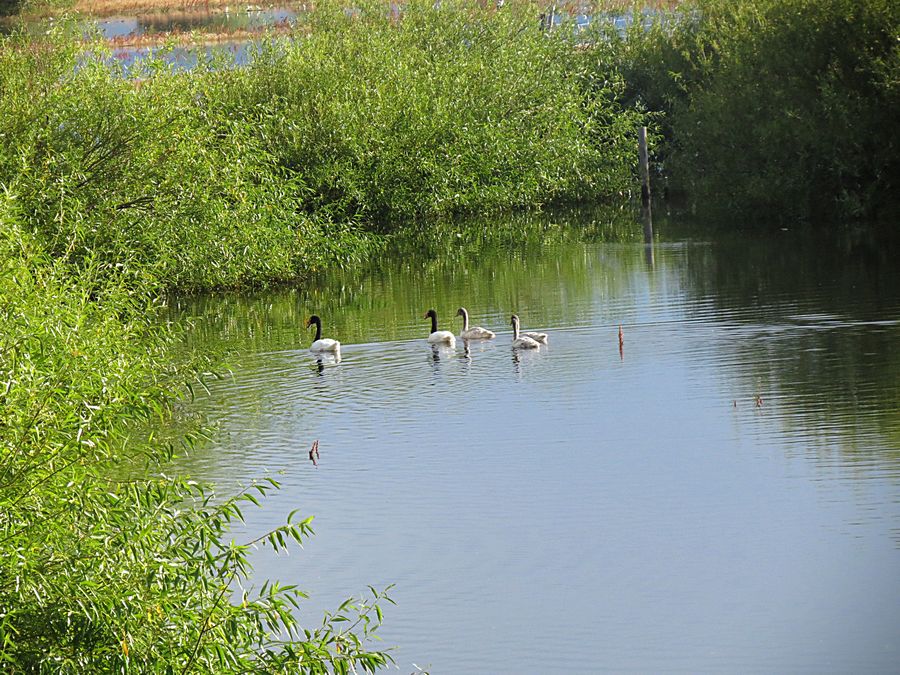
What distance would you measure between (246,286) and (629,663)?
69.5 feet

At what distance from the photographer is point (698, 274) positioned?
30.0m

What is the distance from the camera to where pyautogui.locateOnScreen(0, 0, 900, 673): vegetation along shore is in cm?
888

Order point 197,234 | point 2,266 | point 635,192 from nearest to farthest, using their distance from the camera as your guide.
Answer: point 2,266 < point 197,234 < point 635,192

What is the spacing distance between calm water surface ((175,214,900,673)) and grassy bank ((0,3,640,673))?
3.20 ft

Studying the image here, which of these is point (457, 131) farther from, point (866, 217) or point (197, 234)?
point (197, 234)

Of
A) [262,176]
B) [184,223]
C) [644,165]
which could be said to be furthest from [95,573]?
[644,165]

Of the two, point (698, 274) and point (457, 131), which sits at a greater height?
point (457, 131)

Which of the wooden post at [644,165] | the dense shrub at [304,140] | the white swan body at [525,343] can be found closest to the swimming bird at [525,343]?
the white swan body at [525,343]

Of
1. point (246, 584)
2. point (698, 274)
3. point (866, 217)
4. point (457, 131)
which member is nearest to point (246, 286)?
point (698, 274)

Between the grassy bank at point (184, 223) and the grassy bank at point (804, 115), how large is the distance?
6.32m

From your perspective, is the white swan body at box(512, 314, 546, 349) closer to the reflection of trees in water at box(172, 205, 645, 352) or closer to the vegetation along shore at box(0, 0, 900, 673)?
the reflection of trees in water at box(172, 205, 645, 352)

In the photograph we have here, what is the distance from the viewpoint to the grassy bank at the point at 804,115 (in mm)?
36719

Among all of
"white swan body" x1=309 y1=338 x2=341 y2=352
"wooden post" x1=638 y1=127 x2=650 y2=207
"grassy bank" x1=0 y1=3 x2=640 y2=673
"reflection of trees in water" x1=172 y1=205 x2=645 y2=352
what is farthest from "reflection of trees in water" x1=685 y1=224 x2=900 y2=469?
"wooden post" x1=638 y1=127 x2=650 y2=207

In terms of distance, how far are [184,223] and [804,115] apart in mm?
16478
